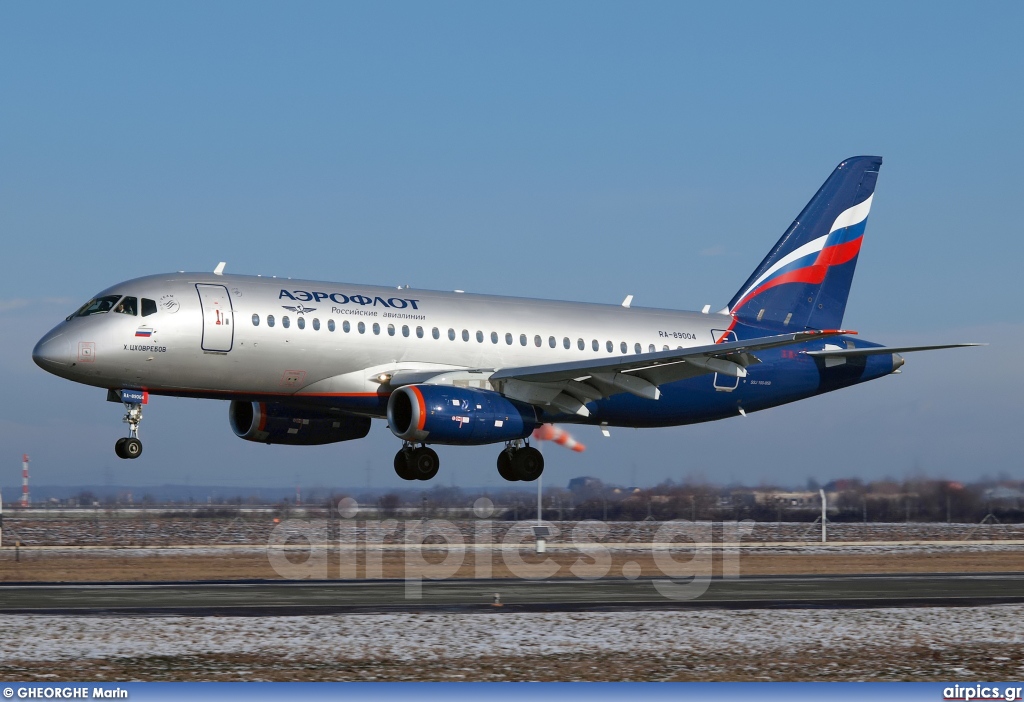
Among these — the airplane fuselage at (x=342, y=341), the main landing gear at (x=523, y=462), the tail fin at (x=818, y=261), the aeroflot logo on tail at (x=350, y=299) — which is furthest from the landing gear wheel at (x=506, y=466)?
the tail fin at (x=818, y=261)

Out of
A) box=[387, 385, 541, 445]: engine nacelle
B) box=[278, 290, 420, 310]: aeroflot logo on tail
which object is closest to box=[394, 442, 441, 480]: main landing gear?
box=[387, 385, 541, 445]: engine nacelle

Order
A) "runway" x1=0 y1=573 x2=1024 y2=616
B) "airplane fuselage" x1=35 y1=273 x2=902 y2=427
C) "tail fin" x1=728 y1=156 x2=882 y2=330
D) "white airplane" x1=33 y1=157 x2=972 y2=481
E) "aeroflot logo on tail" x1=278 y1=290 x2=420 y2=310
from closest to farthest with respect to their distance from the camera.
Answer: "runway" x1=0 y1=573 x2=1024 y2=616 → "airplane fuselage" x1=35 y1=273 x2=902 y2=427 → "white airplane" x1=33 y1=157 x2=972 y2=481 → "aeroflot logo on tail" x1=278 y1=290 x2=420 y2=310 → "tail fin" x1=728 y1=156 x2=882 y2=330

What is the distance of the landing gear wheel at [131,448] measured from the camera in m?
34.3

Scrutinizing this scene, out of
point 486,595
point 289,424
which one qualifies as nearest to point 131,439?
point 289,424

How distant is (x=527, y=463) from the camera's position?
1559 inches

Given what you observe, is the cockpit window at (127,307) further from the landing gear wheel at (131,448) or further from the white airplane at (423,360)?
the landing gear wheel at (131,448)

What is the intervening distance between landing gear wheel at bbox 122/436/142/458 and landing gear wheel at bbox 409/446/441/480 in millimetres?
7805

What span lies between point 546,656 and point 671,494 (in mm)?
43675

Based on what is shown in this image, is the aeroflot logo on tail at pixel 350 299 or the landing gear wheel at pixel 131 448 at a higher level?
the aeroflot logo on tail at pixel 350 299

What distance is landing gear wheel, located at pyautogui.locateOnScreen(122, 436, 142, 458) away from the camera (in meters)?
34.3

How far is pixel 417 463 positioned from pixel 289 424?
13.9 ft

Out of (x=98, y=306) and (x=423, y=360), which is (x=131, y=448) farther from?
(x=423, y=360)

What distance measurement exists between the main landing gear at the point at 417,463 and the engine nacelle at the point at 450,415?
9.42 feet

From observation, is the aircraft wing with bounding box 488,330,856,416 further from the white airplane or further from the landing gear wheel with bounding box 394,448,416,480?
the landing gear wheel with bounding box 394,448,416,480
